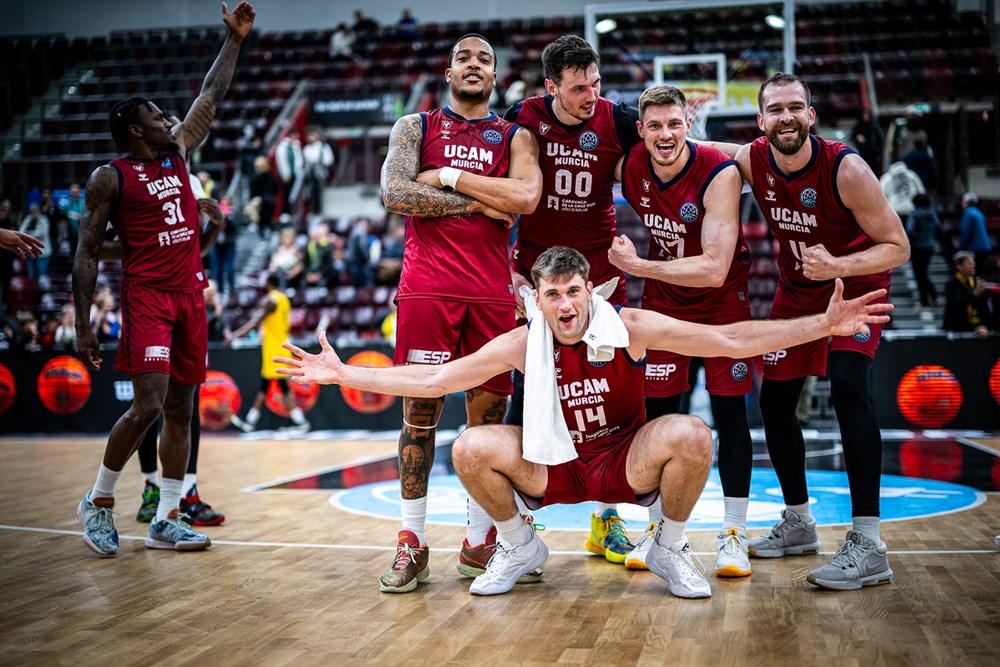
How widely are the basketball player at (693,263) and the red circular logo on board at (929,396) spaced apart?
5898mm

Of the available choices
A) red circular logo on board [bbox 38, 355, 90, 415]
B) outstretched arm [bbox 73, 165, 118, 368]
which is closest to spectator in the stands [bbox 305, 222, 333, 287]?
red circular logo on board [bbox 38, 355, 90, 415]

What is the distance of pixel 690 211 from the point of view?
14.4 feet

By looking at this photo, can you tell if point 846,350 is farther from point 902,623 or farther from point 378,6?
point 378,6

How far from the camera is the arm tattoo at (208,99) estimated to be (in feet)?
17.9

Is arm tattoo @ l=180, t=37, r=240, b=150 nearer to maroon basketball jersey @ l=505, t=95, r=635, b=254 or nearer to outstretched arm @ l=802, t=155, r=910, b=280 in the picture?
maroon basketball jersey @ l=505, t=95, r=635, b=254

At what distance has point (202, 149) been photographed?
18.0 metres

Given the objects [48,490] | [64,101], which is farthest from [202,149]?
[48,490]

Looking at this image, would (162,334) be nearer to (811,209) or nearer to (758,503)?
(811,209)

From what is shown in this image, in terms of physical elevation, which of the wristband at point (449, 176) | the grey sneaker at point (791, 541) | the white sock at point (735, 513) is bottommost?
the grey sneaker at point (791, 541)

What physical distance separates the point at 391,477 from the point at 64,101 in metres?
15.5

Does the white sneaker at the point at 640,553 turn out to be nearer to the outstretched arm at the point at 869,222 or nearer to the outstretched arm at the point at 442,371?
the outstretched arm at the point at 442,371

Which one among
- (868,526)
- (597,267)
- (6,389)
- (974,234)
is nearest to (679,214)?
(597,267)

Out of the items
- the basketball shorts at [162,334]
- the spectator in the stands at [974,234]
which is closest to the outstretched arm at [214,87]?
the basketball shorts at [162,334]

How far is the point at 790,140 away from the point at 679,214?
56 cm
